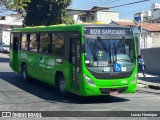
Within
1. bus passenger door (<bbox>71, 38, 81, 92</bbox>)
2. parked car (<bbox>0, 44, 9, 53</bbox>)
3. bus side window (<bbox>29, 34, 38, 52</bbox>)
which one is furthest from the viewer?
parked car (<bbox>0, 44, 9, 53</bbox>)

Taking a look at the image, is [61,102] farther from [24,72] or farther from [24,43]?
[24,43]

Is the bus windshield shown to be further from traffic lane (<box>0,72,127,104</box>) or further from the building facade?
the building facade

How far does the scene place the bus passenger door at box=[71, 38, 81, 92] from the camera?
13031 millimetres

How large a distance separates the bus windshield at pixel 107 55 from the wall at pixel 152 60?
14.2 meters

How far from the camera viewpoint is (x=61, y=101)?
13.3 metres

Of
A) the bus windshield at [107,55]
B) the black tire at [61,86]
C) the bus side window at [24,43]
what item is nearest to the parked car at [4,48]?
the bus side window at [24,43]

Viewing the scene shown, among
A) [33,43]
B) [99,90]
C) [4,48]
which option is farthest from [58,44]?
[4,48]

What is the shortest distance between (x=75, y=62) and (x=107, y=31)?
1618 mm

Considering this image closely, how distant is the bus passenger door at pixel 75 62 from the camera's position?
13.0m

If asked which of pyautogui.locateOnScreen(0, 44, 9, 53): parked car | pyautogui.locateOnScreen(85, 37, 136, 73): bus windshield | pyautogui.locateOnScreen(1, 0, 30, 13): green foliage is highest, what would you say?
pyautogui.locateOnScreen(1, 0, 30, 13): green foliage

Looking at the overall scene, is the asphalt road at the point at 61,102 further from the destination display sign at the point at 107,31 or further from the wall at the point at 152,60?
the wall at the point at 152,60

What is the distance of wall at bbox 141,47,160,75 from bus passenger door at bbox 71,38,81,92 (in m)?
14.8

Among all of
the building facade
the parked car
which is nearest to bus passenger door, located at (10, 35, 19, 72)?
the parked car

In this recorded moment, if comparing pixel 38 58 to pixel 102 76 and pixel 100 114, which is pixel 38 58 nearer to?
pixel 102 76
